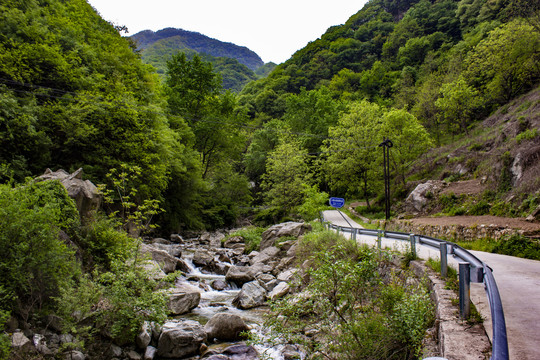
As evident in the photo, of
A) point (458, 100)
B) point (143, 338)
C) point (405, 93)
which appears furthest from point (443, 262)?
point (405, 93)

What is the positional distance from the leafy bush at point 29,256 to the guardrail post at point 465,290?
771 cm

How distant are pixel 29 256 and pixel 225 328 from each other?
497 centimetres

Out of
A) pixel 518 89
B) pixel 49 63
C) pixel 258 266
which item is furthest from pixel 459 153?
pixel 49 63

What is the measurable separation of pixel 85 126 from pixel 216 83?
74.7ft

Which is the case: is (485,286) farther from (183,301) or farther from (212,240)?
(212,240)

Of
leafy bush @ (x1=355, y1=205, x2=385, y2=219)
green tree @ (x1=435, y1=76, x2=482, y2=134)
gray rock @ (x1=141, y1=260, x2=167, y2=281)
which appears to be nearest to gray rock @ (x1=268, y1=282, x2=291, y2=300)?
gray rock @ (x1=141, y1=260, x2=167, y2=281)

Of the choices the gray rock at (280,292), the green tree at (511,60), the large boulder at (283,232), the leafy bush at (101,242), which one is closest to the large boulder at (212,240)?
the large boulder at (283,232)

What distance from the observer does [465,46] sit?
1905 inches

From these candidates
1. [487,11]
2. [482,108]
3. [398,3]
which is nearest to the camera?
[482,108]

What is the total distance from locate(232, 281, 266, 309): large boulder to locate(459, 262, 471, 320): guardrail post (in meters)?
8.11

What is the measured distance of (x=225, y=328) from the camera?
26.9 feet

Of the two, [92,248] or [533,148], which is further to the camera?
[533,148]

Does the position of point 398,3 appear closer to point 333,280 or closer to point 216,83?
point 216,83

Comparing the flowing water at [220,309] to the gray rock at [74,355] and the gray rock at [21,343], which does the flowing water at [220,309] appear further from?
the gray rock at [21,343]
